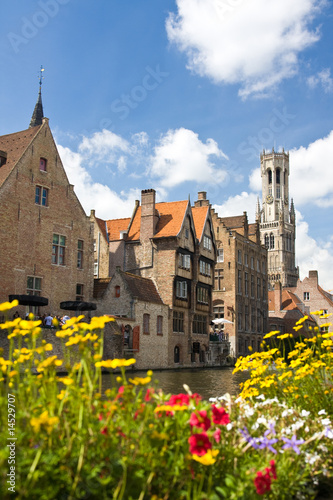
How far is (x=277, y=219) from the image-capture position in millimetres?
168625

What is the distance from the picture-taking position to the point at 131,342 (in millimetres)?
35125

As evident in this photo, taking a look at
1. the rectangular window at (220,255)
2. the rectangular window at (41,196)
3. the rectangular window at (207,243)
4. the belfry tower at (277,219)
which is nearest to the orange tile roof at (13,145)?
the rectangular window at (41,196)

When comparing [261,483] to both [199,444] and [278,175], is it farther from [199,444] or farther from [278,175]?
[278,175]

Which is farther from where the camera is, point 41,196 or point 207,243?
point 207,243

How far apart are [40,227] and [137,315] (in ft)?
29.6

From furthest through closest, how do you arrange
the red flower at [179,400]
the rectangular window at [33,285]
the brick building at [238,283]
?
the brick building at [238,283] → the rectangular window at [33,285] → the red flower at [179,400]

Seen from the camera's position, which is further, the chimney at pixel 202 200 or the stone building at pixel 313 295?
the stone building at pixel 313 295

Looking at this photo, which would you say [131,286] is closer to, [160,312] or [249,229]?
[160,312]

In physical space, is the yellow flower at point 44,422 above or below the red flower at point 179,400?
below

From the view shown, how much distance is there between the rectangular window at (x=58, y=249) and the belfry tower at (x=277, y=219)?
121360mm

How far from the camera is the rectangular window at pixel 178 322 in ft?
138

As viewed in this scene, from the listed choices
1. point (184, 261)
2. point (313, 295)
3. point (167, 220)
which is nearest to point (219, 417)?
point (184, 261)

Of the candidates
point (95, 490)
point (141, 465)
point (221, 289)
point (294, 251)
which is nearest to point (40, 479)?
point (95, 490)

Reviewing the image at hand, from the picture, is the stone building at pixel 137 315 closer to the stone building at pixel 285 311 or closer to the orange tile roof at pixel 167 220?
the orange tile roof at pixel 167 220
